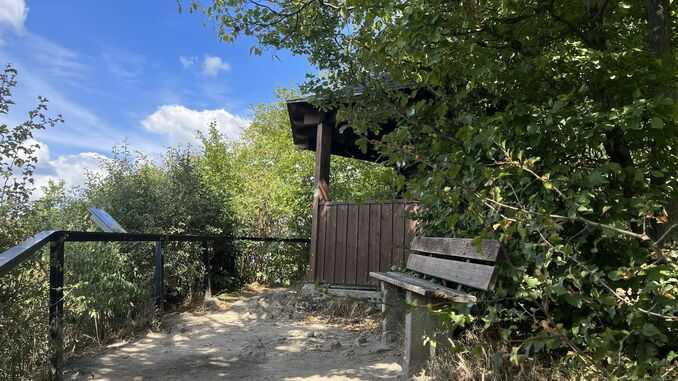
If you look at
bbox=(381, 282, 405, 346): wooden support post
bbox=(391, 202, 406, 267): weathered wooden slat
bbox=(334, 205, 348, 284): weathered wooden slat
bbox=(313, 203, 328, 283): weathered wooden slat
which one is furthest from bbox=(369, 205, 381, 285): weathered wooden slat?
bbox=(381, 282, 405, 346): wooden support post

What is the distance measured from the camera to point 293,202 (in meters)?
10.1

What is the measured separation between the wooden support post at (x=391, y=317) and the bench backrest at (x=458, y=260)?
0.25m

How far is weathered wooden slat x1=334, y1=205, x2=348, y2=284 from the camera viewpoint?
666cm

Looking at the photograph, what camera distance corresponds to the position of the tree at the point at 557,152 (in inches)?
80.5

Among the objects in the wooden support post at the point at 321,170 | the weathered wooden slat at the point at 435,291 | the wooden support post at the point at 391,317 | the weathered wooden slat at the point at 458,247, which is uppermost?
the wooden support post at the point at 321,170

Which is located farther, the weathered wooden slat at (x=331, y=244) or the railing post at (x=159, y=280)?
the weathered wooden slat at (x=331, y=244)

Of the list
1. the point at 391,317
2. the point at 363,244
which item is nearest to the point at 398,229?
the point at 363,244

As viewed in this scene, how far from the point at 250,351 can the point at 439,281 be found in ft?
6.12

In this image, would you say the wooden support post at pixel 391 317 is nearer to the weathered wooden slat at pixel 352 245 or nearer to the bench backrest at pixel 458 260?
the bench backrest at pixel 458 260

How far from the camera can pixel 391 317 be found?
429 cm

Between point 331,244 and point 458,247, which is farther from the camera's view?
point 331,244

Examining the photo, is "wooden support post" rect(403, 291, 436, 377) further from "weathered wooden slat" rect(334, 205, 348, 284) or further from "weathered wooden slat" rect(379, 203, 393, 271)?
"weathered wooden slat" rect(334, 205, 348, 284)

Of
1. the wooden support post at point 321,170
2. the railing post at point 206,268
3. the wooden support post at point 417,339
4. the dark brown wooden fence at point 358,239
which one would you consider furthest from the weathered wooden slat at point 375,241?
the wooden support post at point 417,339

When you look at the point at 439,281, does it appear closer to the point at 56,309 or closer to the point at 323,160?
the point at 56,309
